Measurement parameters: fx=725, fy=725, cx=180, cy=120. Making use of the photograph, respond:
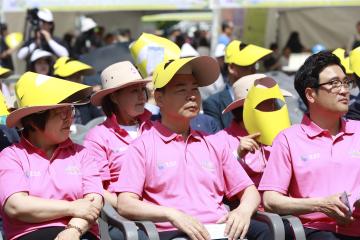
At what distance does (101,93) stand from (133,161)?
3.15 feet

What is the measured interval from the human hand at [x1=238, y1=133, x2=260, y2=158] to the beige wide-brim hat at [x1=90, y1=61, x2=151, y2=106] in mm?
769

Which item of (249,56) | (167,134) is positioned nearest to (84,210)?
(167,134)

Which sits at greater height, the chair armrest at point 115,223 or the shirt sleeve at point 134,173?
the shirt sleeve at point 134,173

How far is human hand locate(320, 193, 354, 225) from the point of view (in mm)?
3645

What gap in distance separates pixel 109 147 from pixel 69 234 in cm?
97

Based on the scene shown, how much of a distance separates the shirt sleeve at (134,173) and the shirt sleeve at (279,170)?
67cm

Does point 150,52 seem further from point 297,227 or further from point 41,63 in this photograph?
point 41,63

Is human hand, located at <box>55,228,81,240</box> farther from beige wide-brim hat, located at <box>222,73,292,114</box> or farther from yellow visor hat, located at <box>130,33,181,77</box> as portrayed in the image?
yellow visor hat, located at <box>130,33,181,77</box>

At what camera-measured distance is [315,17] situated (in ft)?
49.1

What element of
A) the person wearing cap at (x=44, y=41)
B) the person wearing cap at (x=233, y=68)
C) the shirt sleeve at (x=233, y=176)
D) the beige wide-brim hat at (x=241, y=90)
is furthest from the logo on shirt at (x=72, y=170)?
the person wearing cap at (x=44, y=41)

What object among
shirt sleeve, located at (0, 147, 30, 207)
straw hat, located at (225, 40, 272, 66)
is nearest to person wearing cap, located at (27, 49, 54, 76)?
straw hat, located at (225, 40, 272, 66)

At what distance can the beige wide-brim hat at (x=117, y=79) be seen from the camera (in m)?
4.62

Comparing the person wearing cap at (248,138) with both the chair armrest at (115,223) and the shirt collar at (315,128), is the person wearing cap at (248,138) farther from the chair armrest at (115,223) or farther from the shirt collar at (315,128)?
the chair armrest at (115,223)

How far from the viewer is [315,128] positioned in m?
A: 3.99
